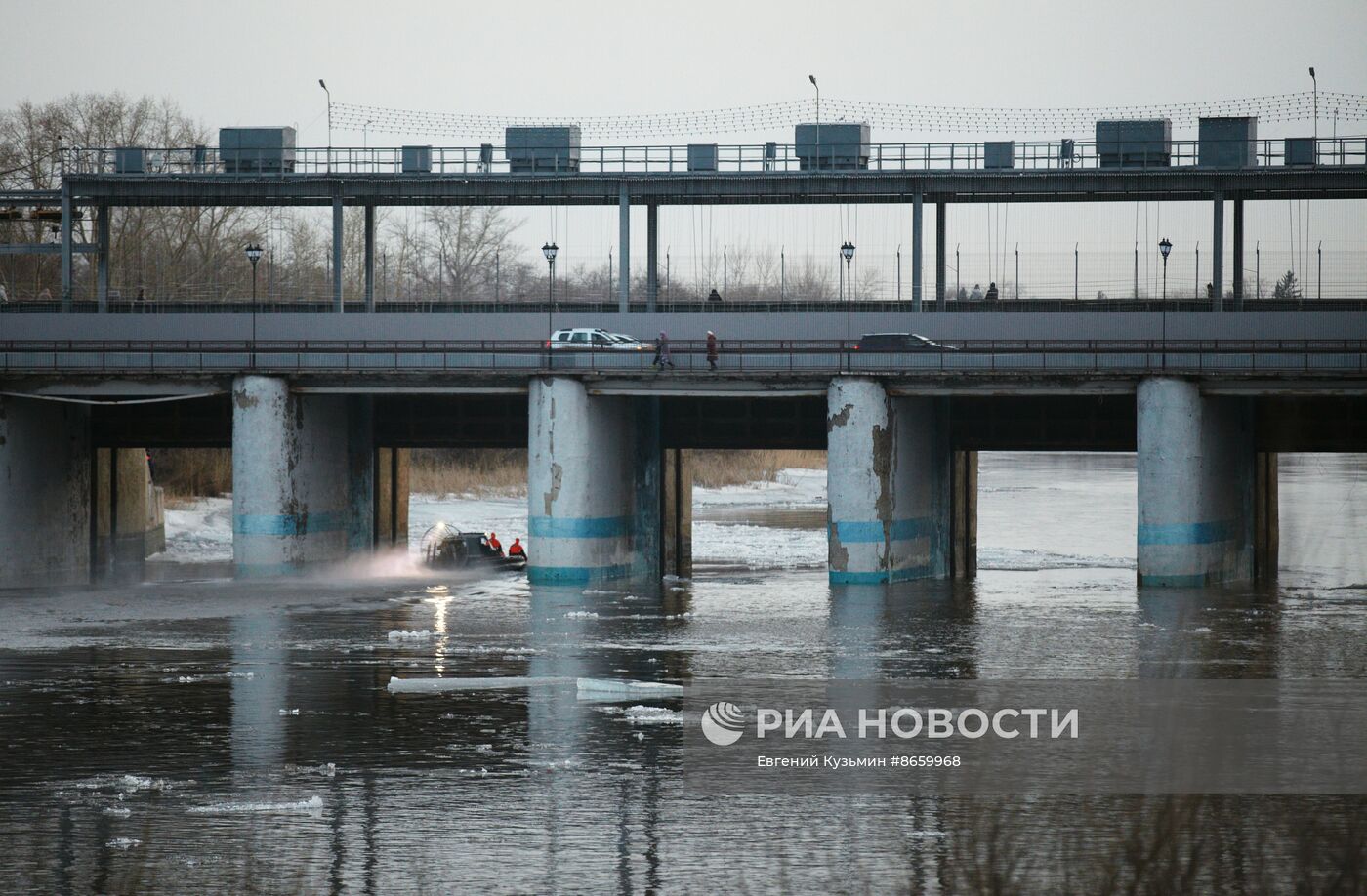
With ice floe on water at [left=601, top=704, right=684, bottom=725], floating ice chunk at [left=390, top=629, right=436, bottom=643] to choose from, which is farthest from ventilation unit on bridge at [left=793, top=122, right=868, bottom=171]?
ice floe on water at [left=601, top=704, right=684, bottom=725]

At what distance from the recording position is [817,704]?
2784 centimetres

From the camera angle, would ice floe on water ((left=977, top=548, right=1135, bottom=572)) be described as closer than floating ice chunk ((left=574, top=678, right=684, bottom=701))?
No

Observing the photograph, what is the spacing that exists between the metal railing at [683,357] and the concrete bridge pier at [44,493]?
1688 millimetres

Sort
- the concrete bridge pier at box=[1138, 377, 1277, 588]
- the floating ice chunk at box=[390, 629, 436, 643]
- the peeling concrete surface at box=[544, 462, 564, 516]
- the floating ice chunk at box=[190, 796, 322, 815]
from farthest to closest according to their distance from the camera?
the peeling concrete surface at box=[544, 462, 564, 516] → the concrete bridge pier at box=[1138, 377, 1277, 588] → the floating ice chunk at box=[390, 629, 436, 643] → the floating ice chunk at box=[190, 796, 322, 815]

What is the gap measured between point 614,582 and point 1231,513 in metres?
17.2

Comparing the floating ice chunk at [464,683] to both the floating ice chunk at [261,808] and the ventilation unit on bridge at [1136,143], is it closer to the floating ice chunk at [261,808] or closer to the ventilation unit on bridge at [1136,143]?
the floating ice chunk at [261,808]

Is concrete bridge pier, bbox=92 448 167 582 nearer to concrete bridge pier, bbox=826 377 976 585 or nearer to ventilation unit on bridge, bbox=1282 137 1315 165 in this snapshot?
concrete bridge pier, bbox=826 377 976 585

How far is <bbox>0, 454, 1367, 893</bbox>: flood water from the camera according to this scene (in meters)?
18.3

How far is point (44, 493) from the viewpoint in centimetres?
5288

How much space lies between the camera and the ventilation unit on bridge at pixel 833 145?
58469 mm

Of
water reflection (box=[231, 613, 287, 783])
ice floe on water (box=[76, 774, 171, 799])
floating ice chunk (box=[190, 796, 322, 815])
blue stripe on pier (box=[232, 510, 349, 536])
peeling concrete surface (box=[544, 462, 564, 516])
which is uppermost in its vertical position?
peeling concrete surface (box=[544, 462, 564, 516])

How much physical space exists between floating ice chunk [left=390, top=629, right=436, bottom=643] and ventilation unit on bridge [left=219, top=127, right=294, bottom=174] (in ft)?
89.6

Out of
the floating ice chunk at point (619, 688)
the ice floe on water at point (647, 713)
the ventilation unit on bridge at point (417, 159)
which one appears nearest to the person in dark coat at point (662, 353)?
the ventilation unit on bridge at point (417, 159)

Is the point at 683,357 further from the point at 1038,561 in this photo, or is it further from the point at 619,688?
the point at 619,688
